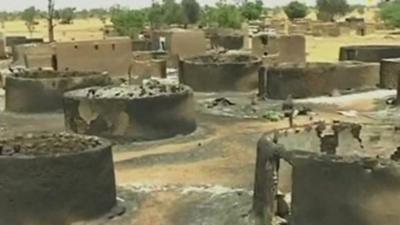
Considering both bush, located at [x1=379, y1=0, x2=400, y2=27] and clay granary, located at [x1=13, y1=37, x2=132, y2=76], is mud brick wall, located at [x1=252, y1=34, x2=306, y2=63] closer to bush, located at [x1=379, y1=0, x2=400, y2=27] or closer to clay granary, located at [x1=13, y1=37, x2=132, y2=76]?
clay granary, located at [x1=13, y1=37, x2=132, y2=76]

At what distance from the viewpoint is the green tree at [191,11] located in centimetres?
6488

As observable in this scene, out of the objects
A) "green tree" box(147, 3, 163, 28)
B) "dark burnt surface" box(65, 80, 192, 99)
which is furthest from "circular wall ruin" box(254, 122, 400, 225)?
"green tree" box(147, 3, 163, 28)

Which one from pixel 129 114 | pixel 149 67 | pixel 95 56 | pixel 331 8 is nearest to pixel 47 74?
pixel 95 56

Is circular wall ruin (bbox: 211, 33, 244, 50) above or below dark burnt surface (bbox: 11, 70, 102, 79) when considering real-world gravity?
below

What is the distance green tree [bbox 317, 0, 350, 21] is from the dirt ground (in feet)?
174

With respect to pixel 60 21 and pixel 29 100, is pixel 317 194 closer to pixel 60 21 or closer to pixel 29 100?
pixel 29 100

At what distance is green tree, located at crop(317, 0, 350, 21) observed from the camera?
249 feet

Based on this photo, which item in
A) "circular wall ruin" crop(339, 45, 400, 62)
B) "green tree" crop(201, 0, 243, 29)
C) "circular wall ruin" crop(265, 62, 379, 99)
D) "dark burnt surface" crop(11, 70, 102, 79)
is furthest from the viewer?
"green tree" crop(201, 0, 243, 29)

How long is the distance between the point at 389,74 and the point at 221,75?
5127mm

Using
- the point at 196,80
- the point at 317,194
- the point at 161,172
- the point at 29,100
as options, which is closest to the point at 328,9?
the point at 196,80

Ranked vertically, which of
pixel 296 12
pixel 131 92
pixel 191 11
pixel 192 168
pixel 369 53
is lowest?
pixel 296 12

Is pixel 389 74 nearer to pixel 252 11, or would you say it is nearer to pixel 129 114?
pixel 129 114

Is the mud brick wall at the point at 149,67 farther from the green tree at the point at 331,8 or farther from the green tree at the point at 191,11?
the green tree at the point at 331,8

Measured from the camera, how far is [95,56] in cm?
2883
